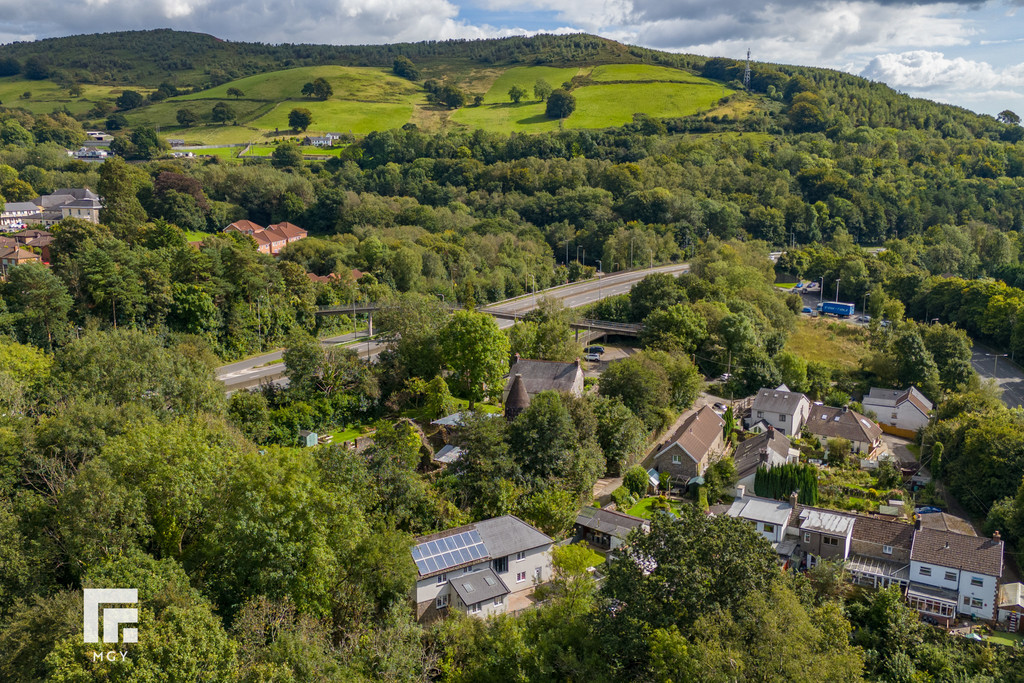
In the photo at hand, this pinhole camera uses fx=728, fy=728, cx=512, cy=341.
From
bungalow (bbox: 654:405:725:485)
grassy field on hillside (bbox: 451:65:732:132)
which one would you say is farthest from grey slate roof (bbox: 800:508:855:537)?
grassy field on hillside (bbox: 451:65:732:132)

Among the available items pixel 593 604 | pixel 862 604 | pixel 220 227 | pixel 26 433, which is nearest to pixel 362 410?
pixel 26 433

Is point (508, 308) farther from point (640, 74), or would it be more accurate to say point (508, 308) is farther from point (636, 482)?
point (640, 74)

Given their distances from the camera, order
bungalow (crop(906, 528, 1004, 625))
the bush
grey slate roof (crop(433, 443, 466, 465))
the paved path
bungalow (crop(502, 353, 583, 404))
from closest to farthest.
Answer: bungalow (crop(906, 528, 1004, 625))
grey slate roof (crop(433, 443, 466, 465))
the bush
bungalow (crop(502, 353, 583, 404))
the paved path

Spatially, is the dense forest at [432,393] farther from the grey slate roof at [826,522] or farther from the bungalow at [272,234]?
the bungalow at [272,234]

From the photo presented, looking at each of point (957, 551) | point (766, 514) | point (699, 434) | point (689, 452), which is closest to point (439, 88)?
point (699, 434)

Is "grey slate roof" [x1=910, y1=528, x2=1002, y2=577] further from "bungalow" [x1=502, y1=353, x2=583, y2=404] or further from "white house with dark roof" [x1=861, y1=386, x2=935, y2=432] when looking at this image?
"white house with dark roof" [x1=861, y1=386, x2=935, y2=432]

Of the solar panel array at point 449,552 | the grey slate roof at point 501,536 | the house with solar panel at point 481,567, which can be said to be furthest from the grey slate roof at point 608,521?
the solar panel array at point 449,552
